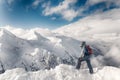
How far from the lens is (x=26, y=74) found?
2581 cm

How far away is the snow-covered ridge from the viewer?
2561 centimetres

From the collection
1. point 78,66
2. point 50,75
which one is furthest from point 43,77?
point 78,66

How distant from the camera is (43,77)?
85.5 ft

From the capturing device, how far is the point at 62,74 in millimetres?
26984

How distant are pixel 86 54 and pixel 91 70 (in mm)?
2050

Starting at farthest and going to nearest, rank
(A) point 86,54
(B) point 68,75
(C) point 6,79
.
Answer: (A) point 86,54
(B) point 68,75
(C) point 6,79

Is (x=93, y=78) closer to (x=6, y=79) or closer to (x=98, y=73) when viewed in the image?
(x=98, y=73)

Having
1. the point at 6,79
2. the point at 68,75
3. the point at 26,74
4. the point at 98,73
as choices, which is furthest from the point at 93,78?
the point at 6,79

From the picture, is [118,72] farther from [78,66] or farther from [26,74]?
[26,74]

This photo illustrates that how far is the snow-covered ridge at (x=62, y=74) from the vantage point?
25.6m

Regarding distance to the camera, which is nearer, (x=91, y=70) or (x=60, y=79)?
(x=60, y=79)

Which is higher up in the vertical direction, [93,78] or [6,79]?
[6,79]

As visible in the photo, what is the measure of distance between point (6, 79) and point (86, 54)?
33.2 feet

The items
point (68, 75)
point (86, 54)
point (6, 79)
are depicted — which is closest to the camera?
point (6, 79)
